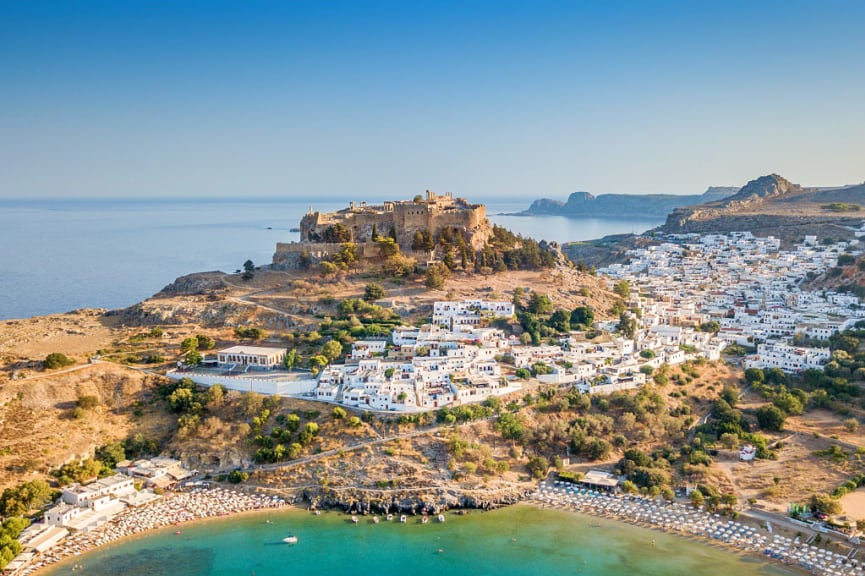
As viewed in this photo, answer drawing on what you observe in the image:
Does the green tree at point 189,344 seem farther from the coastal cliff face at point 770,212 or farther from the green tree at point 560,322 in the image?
the coastal cliff face at point 770,212

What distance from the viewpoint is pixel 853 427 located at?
29.8m

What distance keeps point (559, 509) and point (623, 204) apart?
493ft

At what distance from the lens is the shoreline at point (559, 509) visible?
2178 cm

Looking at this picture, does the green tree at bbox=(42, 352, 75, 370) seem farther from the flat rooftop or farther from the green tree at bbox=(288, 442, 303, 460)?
the green tree at bbox=(288, 442, 303, 460)

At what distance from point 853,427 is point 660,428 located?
26.3 ft

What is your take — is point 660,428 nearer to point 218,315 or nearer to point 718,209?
point 218,315

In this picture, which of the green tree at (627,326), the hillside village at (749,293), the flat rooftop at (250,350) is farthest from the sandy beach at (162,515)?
the hillside village at (749,293)

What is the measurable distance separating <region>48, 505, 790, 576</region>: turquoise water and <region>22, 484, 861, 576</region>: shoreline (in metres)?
0.36

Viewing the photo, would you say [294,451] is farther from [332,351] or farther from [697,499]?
[697,499]

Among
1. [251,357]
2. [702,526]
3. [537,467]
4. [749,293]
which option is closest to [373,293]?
[251,357]

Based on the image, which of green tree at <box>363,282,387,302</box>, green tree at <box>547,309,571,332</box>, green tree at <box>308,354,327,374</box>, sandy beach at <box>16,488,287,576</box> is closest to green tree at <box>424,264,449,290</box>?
green tree at <box>363,282,387,302</box>

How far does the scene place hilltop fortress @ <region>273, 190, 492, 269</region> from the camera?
44.0 m

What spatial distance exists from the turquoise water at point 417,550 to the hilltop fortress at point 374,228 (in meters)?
21.8

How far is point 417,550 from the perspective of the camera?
2275cm
